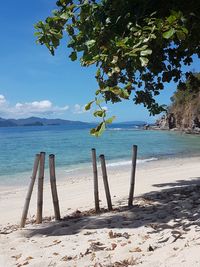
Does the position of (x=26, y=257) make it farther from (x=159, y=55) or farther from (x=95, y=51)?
(x=159, y=55)

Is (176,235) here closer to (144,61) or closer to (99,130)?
(99,130)

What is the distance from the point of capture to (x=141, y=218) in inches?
297

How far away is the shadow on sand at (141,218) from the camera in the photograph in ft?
22.8

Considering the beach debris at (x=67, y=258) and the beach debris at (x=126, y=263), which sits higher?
the beach debris at (x=126, y=263)

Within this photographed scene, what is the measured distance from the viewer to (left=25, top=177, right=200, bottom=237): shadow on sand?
6.95 meters

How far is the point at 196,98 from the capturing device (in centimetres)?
7194

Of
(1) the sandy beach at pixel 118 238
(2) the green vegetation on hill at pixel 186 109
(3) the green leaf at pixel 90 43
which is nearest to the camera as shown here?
(3) the green leaf at pixel 90 43

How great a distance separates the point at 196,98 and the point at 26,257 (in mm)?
69010

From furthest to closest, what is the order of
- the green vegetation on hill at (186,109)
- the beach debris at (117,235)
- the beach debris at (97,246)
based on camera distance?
the green vegetation on hill at (186,109) → the beach debris at (117,235) → the beach debris at (97,246)

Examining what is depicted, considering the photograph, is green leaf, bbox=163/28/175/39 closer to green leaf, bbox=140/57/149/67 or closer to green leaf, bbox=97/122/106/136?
green leaf, bbox=140/57/149/67

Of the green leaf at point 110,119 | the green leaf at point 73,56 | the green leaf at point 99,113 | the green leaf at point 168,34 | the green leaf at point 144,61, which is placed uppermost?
the green leaf at point 168,34

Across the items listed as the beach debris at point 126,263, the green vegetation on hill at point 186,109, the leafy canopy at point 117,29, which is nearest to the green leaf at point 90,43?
the leafy canopy at point 117,29

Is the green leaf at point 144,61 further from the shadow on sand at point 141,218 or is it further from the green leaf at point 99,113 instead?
the shadow on sand at point 141,218

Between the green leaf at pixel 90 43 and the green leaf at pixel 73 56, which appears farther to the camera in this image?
the green leaf at pixel 73 56
